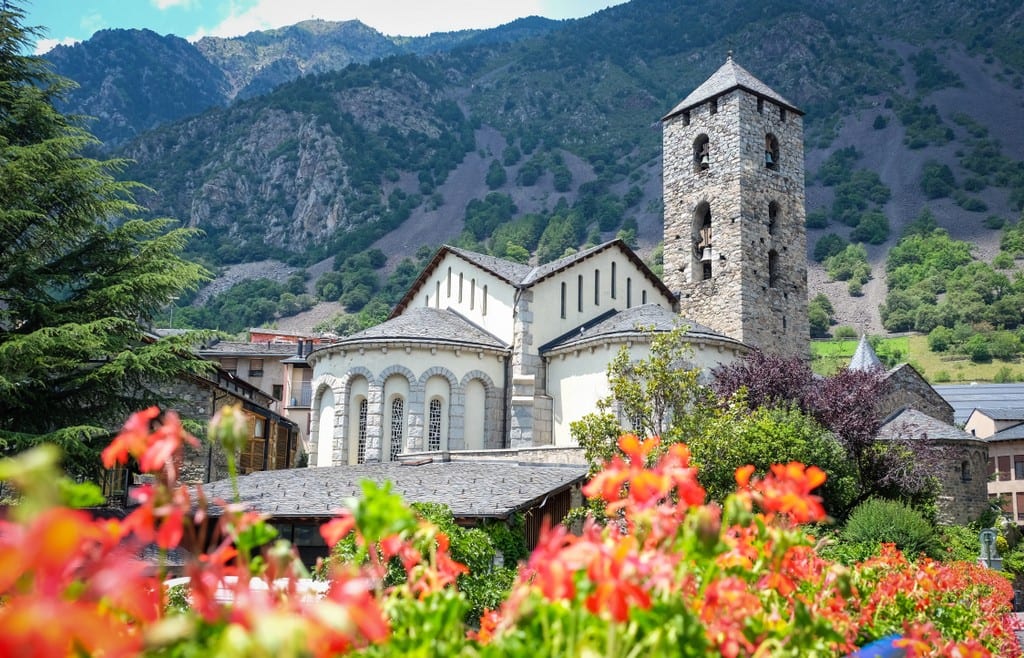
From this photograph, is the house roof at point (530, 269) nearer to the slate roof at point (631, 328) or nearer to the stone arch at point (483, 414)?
the slate roof at point (631, 328)

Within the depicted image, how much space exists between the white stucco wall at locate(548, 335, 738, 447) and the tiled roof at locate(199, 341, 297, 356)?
3806 cm

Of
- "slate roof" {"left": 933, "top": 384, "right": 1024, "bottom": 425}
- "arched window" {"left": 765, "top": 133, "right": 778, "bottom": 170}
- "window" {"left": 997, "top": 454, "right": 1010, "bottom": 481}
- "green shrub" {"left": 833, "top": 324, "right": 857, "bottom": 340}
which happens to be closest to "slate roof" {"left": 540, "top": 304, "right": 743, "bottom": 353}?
"arched window" {"left": 765, "top": 133, "right": 778, "bottom": 170}

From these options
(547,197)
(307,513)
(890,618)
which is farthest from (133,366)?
(547,197)

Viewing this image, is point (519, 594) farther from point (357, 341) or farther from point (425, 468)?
point (357, 341)

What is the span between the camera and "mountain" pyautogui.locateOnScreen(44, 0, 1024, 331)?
130750 millimetres

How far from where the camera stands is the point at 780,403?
2628cm

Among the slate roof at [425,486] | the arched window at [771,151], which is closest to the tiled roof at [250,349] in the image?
the slate roof at [425,486]

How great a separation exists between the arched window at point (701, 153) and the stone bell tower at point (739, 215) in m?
0.05

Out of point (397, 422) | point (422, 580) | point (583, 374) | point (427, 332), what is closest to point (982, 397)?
point (583, 374)

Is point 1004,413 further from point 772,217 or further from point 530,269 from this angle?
point 530,269

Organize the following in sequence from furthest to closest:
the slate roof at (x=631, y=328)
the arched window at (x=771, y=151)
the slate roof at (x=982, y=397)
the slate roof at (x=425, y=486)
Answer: the slate roof at (x=982, y=397) → the arched window at (x=771, y=151) → the slate roof at (x=631, y=328) → the slate roof at (x=425, y=486)

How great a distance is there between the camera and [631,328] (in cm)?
2922

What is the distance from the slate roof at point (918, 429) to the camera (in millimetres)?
31297

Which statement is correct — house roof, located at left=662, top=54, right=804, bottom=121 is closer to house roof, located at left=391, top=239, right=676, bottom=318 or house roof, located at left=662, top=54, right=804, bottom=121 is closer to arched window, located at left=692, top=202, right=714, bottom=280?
arched window, located at left=692, top=202, right=714, bottom=280
